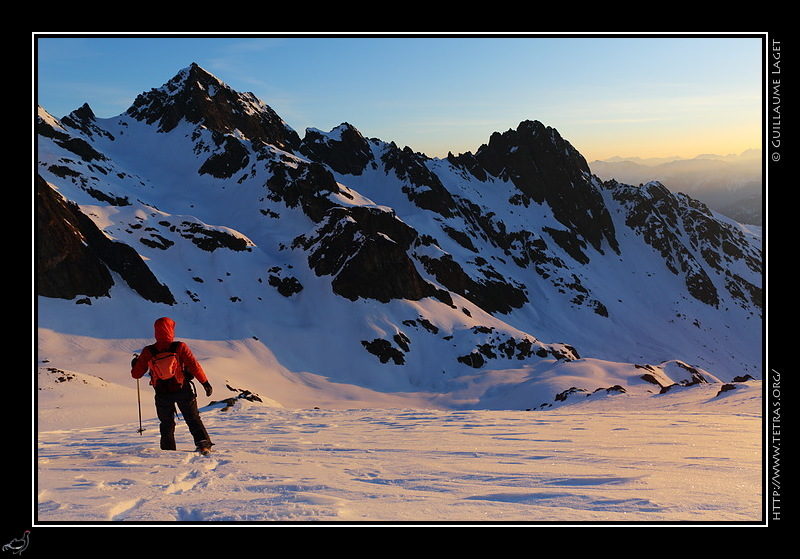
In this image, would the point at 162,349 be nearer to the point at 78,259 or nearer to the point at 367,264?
the point at 78,259

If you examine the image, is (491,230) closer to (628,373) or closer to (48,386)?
(628,373)

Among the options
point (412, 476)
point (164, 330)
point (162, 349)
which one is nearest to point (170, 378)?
point (162, 349)

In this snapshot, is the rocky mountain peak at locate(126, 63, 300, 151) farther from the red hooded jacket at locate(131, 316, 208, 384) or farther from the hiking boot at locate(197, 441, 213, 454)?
the hiking boot at locate(197, 441, 213, 454)

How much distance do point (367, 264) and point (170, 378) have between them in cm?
7858

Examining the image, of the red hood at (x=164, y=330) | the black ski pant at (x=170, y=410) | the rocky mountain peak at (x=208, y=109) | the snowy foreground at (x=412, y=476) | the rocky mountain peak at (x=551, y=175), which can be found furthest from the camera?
A: the rocky mountain peak at (x=551, y=175)

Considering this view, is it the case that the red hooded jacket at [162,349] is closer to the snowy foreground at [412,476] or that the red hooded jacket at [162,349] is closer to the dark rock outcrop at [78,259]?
the snowy foreground at [412,476]

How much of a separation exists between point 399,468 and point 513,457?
1822 mm

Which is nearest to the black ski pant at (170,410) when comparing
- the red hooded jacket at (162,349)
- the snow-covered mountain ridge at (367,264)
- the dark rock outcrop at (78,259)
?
the red hooded jacket at (162,349)

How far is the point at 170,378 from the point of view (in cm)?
957

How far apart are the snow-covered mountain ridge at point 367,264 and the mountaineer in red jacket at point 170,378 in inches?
1032

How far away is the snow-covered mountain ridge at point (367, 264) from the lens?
6594 centimetres

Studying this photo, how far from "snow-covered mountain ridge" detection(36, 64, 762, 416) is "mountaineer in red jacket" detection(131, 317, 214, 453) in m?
26.2

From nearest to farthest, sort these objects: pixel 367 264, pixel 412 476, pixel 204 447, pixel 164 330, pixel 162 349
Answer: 1. pixel 412 476
2. pixel 204 447
3. pixel 164 330
4. pixel 162 349
5. pixel 367 264

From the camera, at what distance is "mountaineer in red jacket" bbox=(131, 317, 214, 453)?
369 inches
